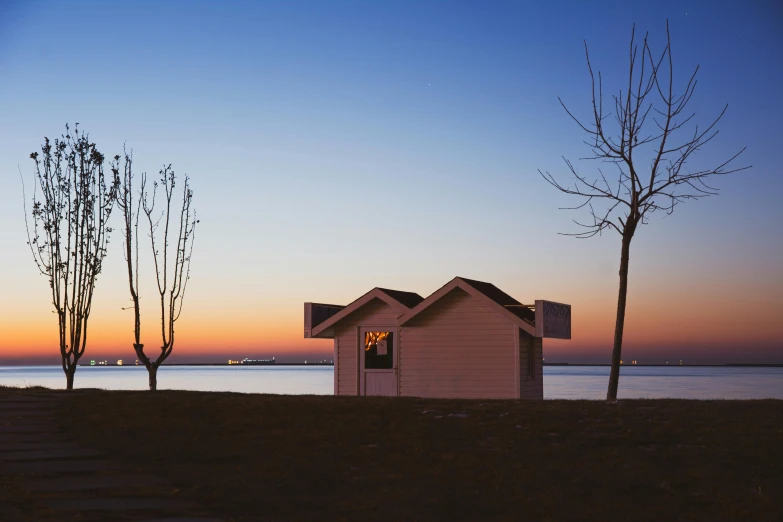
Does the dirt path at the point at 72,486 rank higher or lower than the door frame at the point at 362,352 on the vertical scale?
lower

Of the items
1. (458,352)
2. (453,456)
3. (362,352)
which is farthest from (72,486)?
(362,352)

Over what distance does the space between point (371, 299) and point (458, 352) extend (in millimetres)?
3621

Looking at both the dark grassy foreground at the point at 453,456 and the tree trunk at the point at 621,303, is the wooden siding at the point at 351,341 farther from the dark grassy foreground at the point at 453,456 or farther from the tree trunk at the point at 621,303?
the dark grassy foreground at the point at 453,456

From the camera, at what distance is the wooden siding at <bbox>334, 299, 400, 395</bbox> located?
94.1 feet

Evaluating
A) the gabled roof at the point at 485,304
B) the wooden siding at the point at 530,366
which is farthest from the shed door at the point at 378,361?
the wooden siding at the point at 530,366

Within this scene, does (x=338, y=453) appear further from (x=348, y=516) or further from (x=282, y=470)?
(x=348, y=516)

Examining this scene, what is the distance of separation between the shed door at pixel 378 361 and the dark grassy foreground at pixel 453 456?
10.2 m

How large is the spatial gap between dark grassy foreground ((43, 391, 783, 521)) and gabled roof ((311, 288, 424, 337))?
10.4 meters

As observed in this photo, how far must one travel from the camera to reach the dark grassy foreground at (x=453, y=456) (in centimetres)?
1045

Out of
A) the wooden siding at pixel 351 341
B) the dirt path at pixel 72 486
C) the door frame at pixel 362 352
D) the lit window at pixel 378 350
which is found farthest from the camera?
the wooden siding at pixel 351 341

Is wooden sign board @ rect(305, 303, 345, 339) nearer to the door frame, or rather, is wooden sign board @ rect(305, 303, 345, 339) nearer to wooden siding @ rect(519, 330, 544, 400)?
the door frame

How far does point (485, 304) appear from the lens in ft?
86.9

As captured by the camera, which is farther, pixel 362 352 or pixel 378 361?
pixel 362 352

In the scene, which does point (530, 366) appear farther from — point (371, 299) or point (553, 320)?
point (371, 299)
